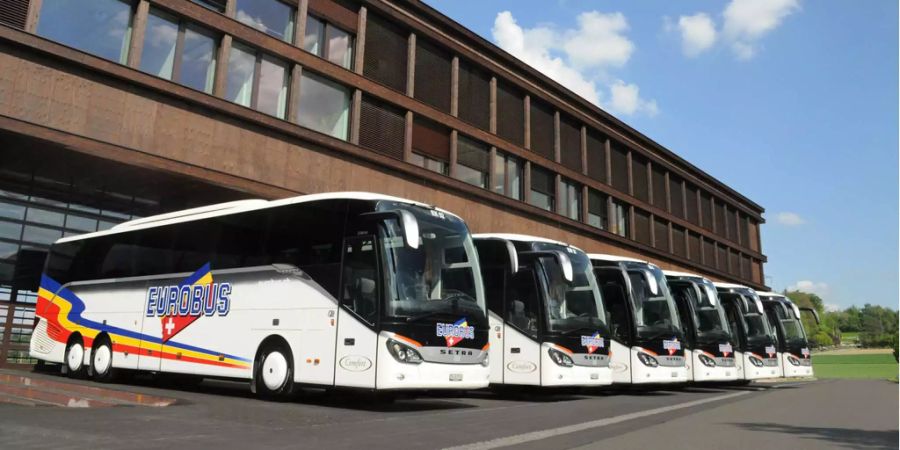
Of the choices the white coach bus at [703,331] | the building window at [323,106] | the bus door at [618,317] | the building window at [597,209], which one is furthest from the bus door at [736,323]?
the building window at [597,209]

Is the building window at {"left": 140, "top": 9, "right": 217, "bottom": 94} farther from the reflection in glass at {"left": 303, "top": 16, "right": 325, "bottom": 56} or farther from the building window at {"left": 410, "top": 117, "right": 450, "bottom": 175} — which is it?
the building window at {"left": 410, "top": 117, "right": 450, "bottom": 175}

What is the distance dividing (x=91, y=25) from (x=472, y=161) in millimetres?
15289

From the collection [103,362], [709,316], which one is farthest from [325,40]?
[709,316]

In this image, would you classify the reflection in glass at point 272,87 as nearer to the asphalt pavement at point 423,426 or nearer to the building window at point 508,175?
the building window at point 508,175

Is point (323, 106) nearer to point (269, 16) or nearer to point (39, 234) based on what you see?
point (269, 16)

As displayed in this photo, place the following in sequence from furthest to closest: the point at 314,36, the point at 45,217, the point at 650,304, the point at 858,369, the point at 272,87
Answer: the point at 858,369 → the point at 314,36 → the point at 272,87 → the point at 45,217 → the point at 650,304

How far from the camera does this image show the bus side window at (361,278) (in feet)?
33.1

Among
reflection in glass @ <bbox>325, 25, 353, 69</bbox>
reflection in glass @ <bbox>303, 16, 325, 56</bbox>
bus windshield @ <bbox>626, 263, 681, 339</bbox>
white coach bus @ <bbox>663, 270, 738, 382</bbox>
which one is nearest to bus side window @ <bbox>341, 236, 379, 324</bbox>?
bus windshield @ <bbox>626, 263, 681, 339</bbox>

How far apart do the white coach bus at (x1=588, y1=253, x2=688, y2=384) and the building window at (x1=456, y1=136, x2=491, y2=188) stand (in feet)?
37.8

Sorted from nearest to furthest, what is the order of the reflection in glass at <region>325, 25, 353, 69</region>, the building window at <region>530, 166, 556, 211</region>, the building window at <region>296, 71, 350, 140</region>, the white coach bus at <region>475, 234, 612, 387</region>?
the white coach bus at <region>475, 234, 612, 387</region> → the building window at <region>296, 71, 350, 140</region> → the reflection in glass at <region>325, 25, 353, 69</region> → the building window at <region>530, 166, 556, 211</region>

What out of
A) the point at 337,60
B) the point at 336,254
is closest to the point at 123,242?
the point at 336,254

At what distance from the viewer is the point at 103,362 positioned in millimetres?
14898

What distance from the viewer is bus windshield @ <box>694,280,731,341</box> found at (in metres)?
18.9

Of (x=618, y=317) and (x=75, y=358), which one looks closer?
(x=75, y=358)
